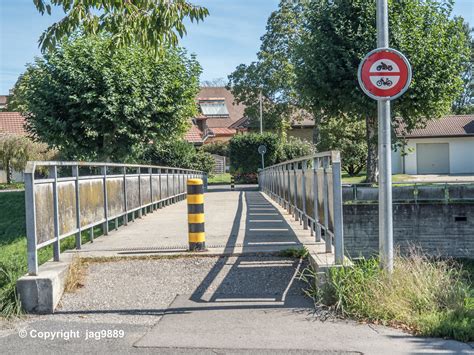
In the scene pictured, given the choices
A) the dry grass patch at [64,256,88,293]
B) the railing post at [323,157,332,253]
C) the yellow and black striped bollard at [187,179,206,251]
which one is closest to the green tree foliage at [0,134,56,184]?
the yellow and black striped bollard at [187,179,206,251]

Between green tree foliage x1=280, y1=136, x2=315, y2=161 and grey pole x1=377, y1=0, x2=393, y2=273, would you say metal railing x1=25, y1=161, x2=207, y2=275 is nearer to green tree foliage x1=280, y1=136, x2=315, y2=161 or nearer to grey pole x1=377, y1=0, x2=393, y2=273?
grey pole x1=377, y1=0, x2=393, y2=273

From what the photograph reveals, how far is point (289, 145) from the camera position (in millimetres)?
49094

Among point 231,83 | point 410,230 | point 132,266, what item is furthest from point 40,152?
point 132,266

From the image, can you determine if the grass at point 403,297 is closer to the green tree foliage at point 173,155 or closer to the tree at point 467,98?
the green tree foliage at point 173,155

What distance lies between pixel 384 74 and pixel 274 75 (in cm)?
4235

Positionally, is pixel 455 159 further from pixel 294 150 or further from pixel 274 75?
pixel 274 75

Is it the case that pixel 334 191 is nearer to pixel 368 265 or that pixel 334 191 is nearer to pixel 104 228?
pixel 368 265

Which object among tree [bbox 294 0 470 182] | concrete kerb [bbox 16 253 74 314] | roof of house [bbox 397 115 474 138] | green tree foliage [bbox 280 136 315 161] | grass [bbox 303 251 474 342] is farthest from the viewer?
green tree foliage [bbox 280 136 315 161]

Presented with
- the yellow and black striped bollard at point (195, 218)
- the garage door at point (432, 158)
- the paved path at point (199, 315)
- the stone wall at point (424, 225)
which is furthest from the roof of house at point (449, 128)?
the paved path at point (199, 315)

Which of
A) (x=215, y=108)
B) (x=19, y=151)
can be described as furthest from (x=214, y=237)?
(x=215, y=108)

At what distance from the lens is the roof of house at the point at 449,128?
46.8m

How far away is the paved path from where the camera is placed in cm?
500

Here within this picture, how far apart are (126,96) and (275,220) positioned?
9.19 meters

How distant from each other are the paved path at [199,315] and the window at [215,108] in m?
71.9
